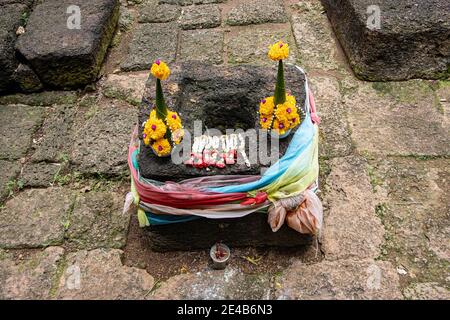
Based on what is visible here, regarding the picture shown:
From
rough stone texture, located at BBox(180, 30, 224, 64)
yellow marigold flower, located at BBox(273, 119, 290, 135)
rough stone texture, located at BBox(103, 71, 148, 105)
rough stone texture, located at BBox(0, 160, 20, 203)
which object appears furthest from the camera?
rough stone texture, located at BBox(180, 30, 224, 64)

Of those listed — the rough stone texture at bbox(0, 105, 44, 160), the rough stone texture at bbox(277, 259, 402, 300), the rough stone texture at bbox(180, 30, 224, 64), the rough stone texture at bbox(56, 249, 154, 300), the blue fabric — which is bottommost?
the rough stone texture at bbox(56, 249, 154, 300)

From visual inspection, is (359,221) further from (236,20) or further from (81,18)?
(81,18)

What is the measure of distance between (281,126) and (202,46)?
7.66ft

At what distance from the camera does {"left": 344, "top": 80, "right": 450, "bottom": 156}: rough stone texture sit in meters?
3.79

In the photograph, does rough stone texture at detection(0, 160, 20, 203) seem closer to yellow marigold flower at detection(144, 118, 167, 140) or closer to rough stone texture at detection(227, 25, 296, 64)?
yellow marigold flower at detection(144, 118, 167, 140)

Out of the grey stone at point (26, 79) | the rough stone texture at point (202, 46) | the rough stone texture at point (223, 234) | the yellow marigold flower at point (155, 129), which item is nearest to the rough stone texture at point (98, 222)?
the rough stone texture at point (223, 234)

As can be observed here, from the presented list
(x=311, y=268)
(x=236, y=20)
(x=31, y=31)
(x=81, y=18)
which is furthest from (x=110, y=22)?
(x=311, y=268)

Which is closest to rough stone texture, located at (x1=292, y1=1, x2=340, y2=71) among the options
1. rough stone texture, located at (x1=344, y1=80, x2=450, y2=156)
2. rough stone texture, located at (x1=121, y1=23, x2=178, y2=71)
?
rough stone texture, located at (x1=344, y1=80, x2=450, y2=156)

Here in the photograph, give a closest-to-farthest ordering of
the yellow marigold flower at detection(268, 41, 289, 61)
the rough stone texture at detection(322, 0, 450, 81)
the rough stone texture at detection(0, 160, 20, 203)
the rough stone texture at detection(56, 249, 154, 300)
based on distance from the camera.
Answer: the yellow marigold flower at detection(268, 41, 289, 61), the rough stone texture at detection(56, 249, 154, 300), the rough stone texture at detection(0, 160, 20, 203), the rough stone texture at detection(322, 0, 450, 81)

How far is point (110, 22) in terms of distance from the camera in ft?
16.4

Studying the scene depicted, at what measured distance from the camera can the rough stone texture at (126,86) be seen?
4406 mm

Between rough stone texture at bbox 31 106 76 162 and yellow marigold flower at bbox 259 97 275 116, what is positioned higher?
yellow marigold flower at bbox 259 97 275 116

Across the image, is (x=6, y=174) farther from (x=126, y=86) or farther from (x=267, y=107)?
(x=267, y=107)

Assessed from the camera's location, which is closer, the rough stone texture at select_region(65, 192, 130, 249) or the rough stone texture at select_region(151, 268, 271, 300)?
the rough stone texture at select_region(151, 268, 271, 300)
